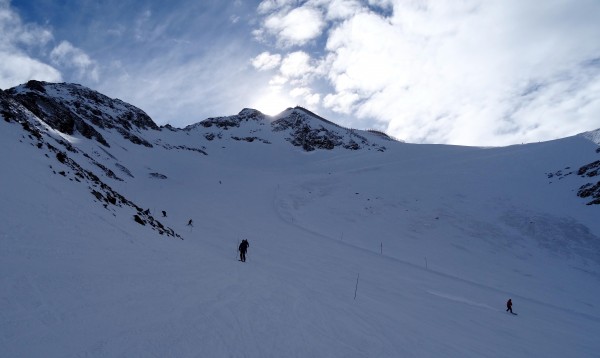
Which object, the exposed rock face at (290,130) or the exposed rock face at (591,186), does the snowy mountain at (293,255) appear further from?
the exposed rock face at (290,130)

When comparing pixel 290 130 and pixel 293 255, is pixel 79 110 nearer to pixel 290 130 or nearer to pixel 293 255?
pixel 293 255

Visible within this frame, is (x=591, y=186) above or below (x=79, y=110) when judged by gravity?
below

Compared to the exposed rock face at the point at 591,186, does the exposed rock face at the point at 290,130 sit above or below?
above

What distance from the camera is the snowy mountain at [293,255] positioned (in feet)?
23.2

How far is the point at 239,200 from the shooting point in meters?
43.3

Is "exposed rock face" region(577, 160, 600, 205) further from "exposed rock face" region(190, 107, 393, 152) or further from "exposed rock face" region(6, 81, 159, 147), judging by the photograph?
"exposed rock face" region(6, 81, 159, 147)

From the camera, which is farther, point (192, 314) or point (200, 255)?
point (200, 255)

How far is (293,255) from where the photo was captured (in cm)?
2238

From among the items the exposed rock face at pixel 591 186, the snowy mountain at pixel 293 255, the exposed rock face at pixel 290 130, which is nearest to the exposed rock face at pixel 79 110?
the snowy mountain at pixel 293 255

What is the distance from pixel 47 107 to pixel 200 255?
45.6 metres

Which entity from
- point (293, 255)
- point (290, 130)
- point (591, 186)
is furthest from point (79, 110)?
point (591, 186)

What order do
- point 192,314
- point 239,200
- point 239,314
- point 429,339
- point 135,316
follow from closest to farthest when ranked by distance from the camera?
point 135,316 → point 192,314 → point 239,314 → point 429,339 → point 239,200

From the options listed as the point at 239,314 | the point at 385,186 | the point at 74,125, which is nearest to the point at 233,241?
the point at 239,314

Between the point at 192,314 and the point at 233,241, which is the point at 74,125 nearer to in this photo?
the point at 233,241
